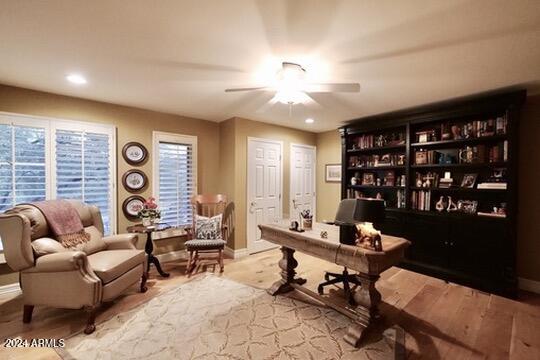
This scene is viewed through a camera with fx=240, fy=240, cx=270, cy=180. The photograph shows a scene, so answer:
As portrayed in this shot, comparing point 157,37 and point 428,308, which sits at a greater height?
point 157,37

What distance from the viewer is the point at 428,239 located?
135 inches

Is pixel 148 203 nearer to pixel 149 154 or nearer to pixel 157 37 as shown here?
pixel 149 154

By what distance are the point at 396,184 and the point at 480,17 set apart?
A: 9.06 feet

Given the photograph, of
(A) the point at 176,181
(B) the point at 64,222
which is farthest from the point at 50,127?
(A) the point at 176,181

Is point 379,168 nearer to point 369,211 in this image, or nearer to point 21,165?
point 369,211

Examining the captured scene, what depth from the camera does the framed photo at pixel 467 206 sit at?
10.4 ft

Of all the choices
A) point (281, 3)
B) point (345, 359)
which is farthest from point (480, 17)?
point (345, 359)

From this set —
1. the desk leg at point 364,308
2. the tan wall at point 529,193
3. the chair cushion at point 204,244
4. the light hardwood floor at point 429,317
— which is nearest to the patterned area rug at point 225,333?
the desk leg at point 364,308

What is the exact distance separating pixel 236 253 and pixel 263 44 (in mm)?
3260

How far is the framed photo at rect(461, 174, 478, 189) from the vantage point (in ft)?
10.4

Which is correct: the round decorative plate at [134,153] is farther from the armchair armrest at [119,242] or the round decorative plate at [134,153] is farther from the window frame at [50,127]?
the armchair armrest at [119,242]

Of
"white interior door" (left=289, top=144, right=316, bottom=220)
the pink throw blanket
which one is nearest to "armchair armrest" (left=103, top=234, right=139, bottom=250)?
the pink throw blanket

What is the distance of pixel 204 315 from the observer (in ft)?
7.79

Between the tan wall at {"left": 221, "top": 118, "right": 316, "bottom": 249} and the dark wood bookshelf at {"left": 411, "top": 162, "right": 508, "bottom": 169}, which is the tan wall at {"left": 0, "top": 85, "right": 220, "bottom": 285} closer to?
the tan wall at {"left": 221, "top": 118, "right": 316, "bottom": 249}
